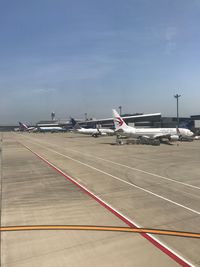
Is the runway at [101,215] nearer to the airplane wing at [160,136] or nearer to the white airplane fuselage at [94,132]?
the airplane wing at [160,136]

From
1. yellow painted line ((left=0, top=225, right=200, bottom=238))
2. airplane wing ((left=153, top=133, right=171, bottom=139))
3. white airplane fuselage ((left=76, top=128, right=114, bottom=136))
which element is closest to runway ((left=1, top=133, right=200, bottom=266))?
yellow painted line ((left=0, top=225, right=200, bottom=238))

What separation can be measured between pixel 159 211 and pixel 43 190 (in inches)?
312

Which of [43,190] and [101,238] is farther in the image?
[43,190]

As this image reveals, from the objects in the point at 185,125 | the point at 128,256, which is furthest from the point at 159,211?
the point at 185,125

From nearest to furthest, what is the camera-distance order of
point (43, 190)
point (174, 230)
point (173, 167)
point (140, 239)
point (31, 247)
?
point (31, 247) < point (140, 239) < point (174, 230) < point (43, 190) < point (173, 167)

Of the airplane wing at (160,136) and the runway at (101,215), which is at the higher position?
the airplane wing at (160,136)

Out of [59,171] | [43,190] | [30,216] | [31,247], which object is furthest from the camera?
[59,171]

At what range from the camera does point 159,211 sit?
12820 millimetres

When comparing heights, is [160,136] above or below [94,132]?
below

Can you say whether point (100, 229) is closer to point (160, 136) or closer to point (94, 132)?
point (160, 136)

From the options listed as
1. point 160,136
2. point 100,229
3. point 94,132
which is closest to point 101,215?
point 100,229

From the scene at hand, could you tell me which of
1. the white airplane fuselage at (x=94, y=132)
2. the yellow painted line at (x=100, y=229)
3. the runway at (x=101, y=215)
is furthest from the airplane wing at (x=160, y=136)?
the yellow painted line at (x=100, y=229)

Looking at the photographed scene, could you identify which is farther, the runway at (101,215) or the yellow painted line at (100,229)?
the yellow painted line at (100,229)

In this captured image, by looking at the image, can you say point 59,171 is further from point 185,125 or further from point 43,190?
point 185,125
